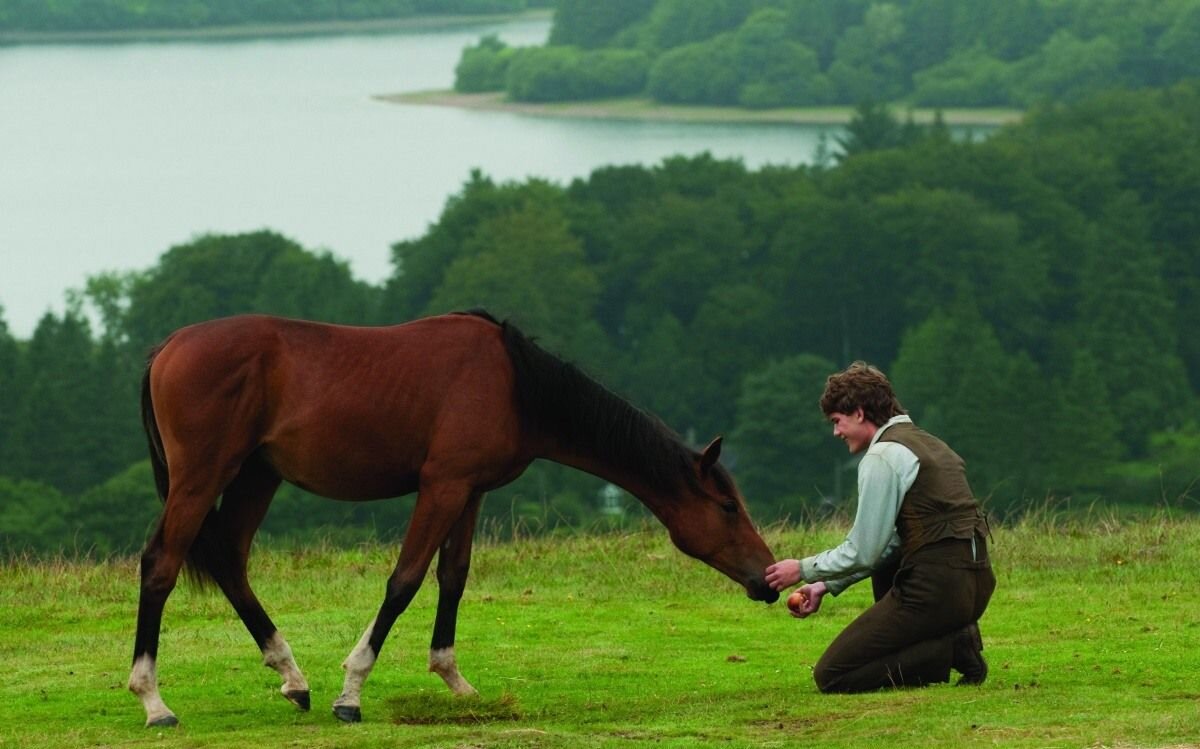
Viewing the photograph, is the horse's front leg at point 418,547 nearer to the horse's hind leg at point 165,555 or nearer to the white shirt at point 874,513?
the horse's hind leg at point 165,555

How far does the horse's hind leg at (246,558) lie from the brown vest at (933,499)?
282 cm

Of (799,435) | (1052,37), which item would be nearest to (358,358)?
(799,435)

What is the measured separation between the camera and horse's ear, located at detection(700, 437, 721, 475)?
8.86 metres

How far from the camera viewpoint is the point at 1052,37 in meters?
190

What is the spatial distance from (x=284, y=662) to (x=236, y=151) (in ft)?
493

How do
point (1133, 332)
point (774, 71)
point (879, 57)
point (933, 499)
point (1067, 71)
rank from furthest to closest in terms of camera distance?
point (879, 57) < point (774, 71) < point (1067, 71) < point (1133, 332) < point (933, 499)

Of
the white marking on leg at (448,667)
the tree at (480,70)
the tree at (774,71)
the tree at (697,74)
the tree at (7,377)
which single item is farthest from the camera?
the tree at (774,71)

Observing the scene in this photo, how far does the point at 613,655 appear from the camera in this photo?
1020 cm

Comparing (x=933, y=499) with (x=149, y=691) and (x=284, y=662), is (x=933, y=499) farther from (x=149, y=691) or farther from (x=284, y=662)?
(x=149, y=691)

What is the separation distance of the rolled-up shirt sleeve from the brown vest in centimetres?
5

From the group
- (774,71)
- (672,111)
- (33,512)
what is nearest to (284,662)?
(33,512)

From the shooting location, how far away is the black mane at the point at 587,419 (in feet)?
29.2

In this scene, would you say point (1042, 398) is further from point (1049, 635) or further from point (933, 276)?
point (1049, 635)

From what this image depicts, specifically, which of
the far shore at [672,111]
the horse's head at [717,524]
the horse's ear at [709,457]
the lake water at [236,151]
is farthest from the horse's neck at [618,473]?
the far shore at [672,111]
